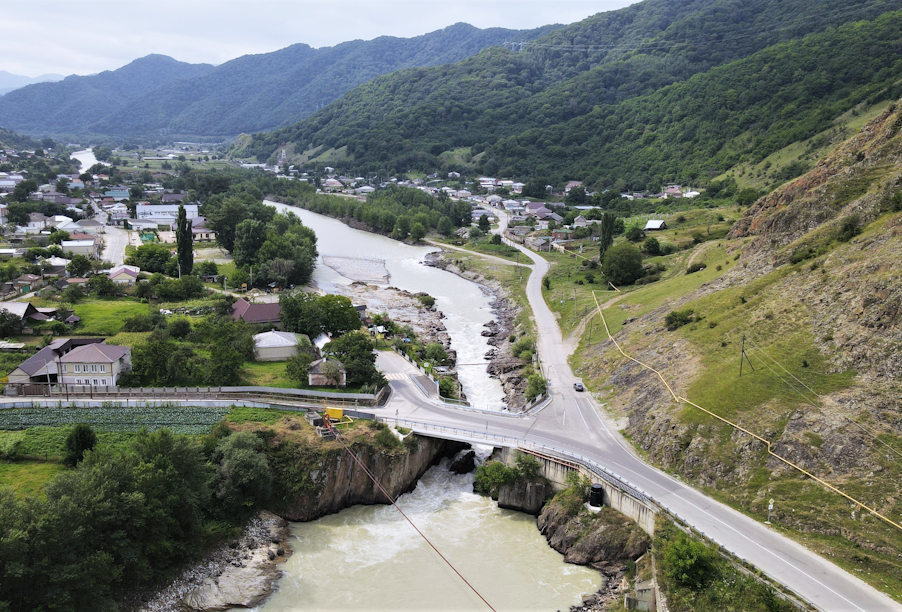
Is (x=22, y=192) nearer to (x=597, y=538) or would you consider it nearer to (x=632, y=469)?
(x=632, y=469)

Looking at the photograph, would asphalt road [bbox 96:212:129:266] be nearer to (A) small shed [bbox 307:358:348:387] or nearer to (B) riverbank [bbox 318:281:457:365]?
(B) riverbank [bbox 318:281:457:365]

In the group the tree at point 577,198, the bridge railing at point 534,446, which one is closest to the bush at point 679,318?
the bridge railing at point 534,446

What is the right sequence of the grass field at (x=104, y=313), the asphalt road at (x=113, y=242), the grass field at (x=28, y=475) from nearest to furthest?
the grass field at (x=28, y=475) → the grass field at (x=104, y=313) → the asphalt road at (x=113, y=242)

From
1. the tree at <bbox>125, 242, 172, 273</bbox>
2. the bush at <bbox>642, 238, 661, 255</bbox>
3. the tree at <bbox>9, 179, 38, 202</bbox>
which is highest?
the tree at <bbox>9, 179, 38, 202</bbox>

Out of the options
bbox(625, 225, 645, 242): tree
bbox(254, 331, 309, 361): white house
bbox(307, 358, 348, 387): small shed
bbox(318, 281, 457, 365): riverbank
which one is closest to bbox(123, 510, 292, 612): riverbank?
bbox(307, 358, 348, 387): small shed

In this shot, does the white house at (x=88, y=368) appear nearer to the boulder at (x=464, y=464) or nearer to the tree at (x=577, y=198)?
the boulder at (x=464, y=464)

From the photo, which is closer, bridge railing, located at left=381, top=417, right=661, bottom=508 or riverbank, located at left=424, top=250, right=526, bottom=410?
bridge railing, located at left=381, top=417, right=661, bottom=508

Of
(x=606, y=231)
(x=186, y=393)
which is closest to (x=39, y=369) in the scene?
(x=186, y=393)
